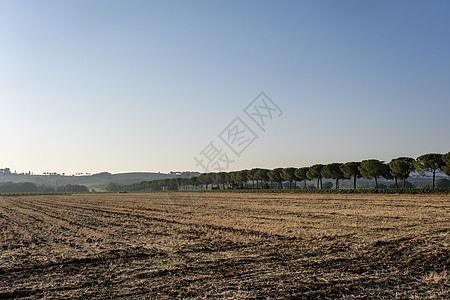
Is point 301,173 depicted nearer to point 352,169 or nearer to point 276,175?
point 276,175

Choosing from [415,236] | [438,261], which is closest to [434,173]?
[415,236]

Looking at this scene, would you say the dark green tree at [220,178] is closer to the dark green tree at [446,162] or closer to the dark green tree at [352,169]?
the dark green tree at [352,169]

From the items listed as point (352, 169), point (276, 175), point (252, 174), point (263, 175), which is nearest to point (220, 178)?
point (252, 174)

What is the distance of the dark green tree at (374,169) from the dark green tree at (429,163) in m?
8.53

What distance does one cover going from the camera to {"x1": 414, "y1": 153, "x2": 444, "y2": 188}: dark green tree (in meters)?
71.2

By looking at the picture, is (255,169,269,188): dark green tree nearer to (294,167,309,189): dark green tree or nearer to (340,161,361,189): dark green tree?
(294,167,309,189): dark green tree

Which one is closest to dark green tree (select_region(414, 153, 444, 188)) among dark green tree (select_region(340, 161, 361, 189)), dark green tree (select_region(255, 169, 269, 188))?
dark green tree (select_region(340, 161, 361, 189))

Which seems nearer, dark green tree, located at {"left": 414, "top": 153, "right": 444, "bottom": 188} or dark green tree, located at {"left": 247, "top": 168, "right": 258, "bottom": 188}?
dark green tree, located at {"left": 414, "top": 153, "right": 444, "bottom": 188}

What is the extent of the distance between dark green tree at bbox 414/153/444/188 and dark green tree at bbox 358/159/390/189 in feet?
28.0

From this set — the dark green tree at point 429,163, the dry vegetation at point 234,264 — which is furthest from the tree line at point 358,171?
the dry vegetation at point 234,264

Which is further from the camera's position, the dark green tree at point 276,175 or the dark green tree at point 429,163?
the dark green tree at point 276,175

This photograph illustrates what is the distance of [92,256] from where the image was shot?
497 inches

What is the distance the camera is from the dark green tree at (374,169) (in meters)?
82.1

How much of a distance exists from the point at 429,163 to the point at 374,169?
12.4m
